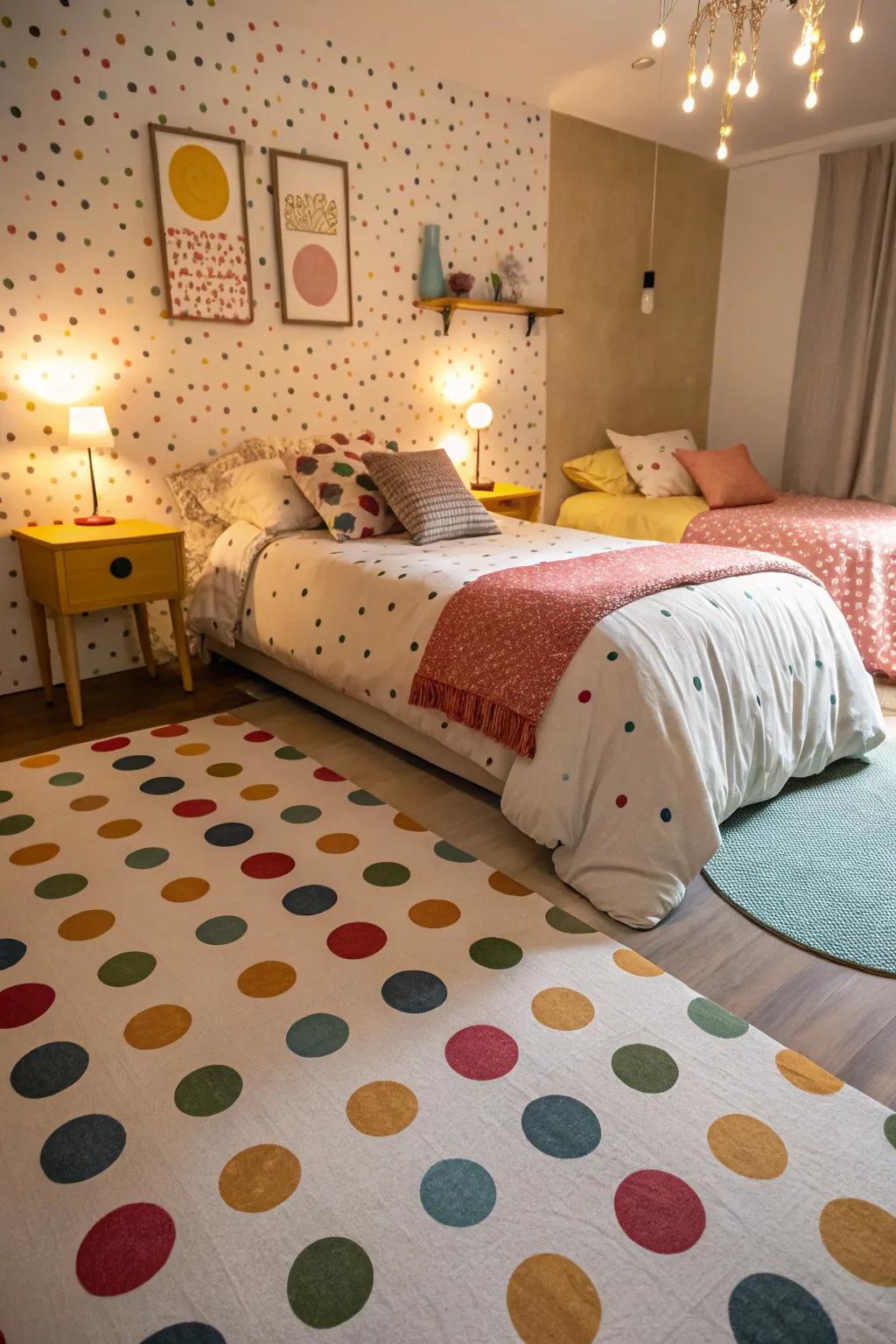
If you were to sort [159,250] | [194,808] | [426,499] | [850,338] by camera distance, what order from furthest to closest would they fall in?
[850,338] < [159,250] < [426,499] < [194,808]

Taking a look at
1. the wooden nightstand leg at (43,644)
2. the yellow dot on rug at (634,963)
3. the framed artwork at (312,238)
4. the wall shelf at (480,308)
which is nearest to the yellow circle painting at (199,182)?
the framed artwork at (312,238)

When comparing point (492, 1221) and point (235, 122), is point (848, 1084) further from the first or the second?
point (235, 122)

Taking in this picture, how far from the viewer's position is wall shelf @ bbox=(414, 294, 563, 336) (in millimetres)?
3885

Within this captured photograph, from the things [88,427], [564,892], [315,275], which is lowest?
[564,892]

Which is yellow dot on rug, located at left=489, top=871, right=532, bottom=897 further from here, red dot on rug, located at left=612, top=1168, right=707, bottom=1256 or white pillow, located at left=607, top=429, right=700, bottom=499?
white pillow, located at left=607, top=429, right=700, bottom=499

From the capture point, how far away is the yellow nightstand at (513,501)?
13.4ft

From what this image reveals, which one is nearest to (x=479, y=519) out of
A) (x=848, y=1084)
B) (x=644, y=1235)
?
(x=848, y=1084)

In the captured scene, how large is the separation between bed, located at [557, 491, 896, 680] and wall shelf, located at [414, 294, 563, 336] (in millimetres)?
997

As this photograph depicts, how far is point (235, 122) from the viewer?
3.20 metres

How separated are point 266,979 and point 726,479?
361 cm

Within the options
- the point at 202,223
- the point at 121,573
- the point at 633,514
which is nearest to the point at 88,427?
the point at 121,573

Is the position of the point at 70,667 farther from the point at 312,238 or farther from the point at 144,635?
the point at 312,238

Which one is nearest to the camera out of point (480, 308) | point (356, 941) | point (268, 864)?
point (356, 941)

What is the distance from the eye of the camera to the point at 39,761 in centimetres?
259
